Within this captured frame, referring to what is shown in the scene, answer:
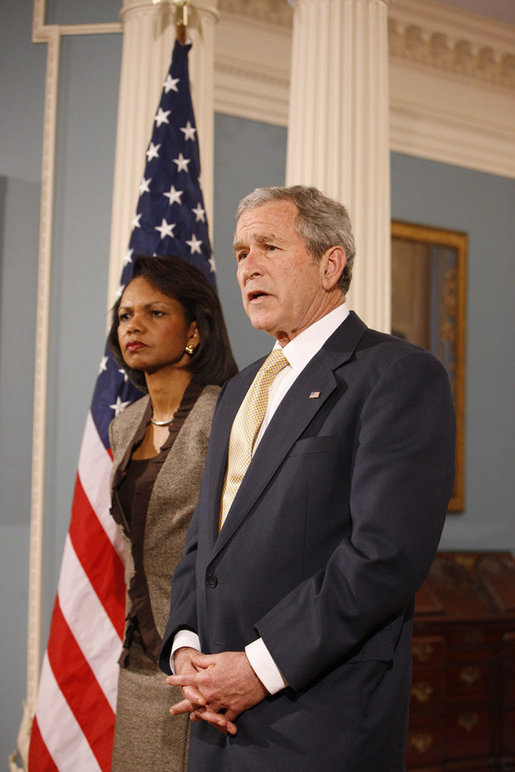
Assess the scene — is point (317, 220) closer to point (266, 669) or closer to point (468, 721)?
point (266, 669)

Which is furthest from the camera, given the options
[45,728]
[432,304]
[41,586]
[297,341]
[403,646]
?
[432,304]

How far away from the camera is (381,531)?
1.52 meters

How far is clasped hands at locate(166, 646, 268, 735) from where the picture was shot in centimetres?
157

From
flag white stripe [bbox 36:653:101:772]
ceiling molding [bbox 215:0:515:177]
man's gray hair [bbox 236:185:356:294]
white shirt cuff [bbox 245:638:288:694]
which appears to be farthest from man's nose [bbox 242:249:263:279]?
ceiling molding [bbox 215:0:515:177]

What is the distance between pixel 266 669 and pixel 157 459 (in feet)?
3.06

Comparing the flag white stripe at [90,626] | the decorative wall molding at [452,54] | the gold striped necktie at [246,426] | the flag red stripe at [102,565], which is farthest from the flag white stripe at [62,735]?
the decorative wall molding at [452,54]

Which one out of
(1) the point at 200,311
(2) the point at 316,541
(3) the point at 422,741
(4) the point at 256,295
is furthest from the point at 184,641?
(3) the point at 422,741

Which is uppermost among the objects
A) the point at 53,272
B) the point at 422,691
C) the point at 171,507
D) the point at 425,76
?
the point at 425,76

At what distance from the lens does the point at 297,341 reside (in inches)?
72.7

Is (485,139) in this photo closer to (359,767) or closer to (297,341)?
(297,341)

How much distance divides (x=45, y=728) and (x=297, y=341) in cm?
163

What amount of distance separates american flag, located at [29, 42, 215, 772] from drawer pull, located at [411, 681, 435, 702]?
92.1 inches

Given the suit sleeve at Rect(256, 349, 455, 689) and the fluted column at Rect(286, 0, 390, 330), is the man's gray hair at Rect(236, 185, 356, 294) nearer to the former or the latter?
the suit sleeve at Rect(256, 349, 455, 689)

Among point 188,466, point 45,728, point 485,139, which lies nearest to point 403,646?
point 188,466
